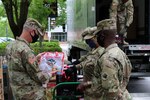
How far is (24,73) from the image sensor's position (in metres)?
4.88

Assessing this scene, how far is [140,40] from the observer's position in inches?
532

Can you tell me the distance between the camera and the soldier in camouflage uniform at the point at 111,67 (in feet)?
12.6

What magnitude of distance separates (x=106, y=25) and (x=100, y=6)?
7.68 m

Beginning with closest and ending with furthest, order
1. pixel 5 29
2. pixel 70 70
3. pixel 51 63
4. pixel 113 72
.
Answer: pixel 113 72
pixel 51 63
pixel 70 70
pixel 5 29

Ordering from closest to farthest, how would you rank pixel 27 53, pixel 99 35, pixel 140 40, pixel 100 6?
pixel 99 35, pixel 27 53, pixel 100 6, pixel 140 40

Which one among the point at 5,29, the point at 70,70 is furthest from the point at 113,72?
the point at 5,29

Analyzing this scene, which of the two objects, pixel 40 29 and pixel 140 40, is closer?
pixel 40 29

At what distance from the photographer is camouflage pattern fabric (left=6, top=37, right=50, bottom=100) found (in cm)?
482

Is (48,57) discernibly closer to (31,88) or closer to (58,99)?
(31,88)

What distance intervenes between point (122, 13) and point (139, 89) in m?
2.14

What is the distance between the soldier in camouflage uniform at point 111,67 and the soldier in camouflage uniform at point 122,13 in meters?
6.39

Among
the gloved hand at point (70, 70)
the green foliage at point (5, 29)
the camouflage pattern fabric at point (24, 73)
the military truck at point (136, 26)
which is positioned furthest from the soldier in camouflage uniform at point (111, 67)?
the green foliage at point (5, 29)

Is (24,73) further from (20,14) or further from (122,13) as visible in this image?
(20,14)

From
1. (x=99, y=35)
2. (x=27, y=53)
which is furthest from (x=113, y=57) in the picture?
(x=27, y=53)
